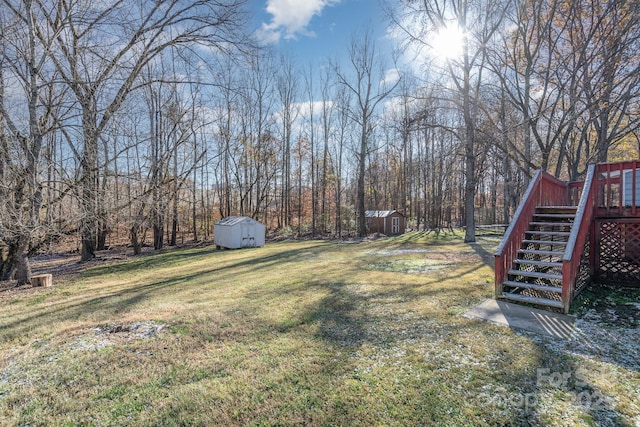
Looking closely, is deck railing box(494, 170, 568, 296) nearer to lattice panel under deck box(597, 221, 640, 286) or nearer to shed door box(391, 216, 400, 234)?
lattice panel under deck box(597, 221, 640, 286)

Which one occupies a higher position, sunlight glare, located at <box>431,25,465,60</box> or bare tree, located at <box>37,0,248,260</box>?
sunlight glare, located at <box>431,25,465,60</box>

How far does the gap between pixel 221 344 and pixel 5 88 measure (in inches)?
362

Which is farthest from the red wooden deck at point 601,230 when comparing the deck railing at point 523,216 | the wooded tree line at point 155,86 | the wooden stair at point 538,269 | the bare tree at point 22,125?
the bare tree at point 22,125

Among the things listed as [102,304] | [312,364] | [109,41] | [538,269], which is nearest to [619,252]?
[538,269]

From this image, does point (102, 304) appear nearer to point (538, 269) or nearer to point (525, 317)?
point (525, 317)

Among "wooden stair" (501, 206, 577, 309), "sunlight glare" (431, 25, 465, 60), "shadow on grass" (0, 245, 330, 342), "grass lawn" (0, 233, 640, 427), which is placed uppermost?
"sunlight glare" (431, 25, 465, 60)

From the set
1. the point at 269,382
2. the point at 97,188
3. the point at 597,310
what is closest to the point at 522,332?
the point at 597,310

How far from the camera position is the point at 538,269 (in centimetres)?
570

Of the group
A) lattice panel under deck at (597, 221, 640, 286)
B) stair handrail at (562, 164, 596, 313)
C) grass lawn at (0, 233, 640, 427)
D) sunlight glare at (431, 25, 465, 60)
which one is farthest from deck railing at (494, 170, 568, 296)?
sunlight glare at (431, 25, 465, 60)

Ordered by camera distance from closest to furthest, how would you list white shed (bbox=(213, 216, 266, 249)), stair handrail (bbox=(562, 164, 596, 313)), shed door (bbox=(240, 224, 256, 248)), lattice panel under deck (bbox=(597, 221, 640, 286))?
1. stair handrail (bbox=(562, 164, 596, 313))
2. lattice panel under deck (bbox=(597, 221, 640, 286))
3. white shed (bbox=(213, 216, 266, 249))
4. shed door (bbox=(240, 224, 256, 248))

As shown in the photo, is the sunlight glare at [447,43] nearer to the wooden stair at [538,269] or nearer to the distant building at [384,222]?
the wooden stair at [538,269]

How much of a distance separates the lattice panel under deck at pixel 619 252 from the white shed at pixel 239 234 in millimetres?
13507

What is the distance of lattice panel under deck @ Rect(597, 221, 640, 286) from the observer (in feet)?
17.4

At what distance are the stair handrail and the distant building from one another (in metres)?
15.4
